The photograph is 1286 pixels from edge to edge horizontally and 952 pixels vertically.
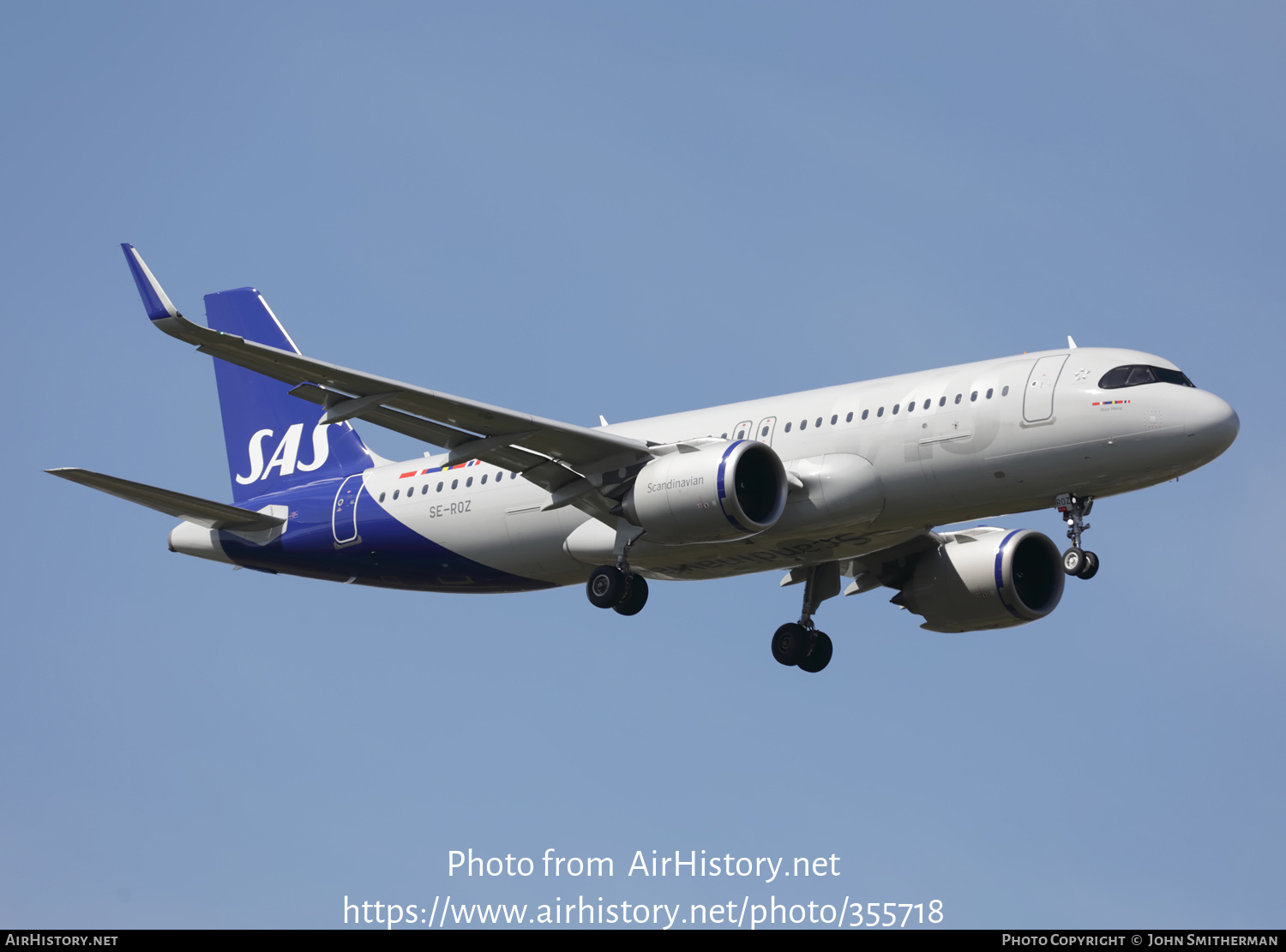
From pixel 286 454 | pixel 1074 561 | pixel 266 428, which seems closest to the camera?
pixel 1074 561

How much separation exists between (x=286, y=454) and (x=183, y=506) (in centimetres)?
484

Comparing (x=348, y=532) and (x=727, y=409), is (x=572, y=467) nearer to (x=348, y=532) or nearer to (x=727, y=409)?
(x=727, y=409)

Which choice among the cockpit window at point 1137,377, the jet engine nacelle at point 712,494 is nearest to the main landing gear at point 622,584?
the jet engine nacelle at point 712,494

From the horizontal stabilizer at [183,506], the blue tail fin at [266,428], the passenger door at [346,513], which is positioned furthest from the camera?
the blue tail fin at [266,428]

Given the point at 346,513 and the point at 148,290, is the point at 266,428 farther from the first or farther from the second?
the point at 148,290

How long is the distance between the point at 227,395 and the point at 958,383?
2122 centimetres

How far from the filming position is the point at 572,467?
36.1 m

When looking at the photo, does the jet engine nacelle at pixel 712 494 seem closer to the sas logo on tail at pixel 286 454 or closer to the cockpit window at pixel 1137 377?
the cockpit window at pixel 1137 377

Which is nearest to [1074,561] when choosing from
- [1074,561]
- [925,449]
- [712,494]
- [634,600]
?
[1074,561]

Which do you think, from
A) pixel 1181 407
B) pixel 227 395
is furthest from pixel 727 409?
pixel 227 395

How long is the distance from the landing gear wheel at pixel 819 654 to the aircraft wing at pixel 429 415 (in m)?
6.83

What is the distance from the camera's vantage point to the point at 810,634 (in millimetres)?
39625

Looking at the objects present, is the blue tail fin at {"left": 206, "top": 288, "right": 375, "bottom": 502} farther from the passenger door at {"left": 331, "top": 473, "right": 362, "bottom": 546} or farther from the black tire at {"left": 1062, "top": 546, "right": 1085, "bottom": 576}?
the black tire at {"left": 1062, "top": 546, "right": 1085, "bottom": 576}

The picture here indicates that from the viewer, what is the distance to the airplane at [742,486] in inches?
1287
